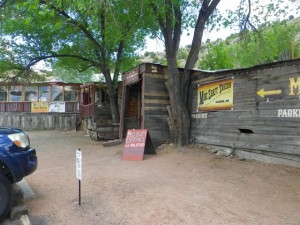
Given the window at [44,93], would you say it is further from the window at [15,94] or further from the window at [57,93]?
the window at [15,94]

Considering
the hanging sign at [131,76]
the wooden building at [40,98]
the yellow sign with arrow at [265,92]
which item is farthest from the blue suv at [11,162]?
the wooden building at [40,98]

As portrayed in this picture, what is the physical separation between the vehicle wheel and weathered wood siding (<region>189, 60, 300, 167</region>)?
6228 millimetres

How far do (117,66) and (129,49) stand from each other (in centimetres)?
185

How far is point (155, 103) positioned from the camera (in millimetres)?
11781

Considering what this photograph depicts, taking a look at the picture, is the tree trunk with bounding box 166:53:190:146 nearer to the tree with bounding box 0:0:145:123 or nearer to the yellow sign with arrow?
the yellow sign with arrow

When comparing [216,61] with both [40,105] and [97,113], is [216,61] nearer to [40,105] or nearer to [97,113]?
[97,113]

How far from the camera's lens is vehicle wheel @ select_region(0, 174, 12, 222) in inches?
177

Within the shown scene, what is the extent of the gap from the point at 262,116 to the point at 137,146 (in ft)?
13.2

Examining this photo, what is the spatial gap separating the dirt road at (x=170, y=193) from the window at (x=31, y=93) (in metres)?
19.7

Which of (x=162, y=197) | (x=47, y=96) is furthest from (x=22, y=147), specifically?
(x=47, y=96)

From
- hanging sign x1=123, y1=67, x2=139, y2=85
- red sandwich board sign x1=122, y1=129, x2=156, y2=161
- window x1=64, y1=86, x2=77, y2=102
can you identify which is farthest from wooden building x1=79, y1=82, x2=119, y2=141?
red sandwich board sign x1=122, y1=129, x2=156, y2=161

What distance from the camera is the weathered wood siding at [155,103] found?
37.9 ft

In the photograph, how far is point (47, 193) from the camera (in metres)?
6.02

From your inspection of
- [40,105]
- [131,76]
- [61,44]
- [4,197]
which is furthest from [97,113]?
[4,197]
